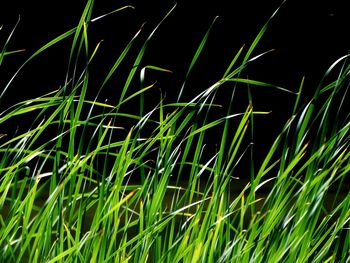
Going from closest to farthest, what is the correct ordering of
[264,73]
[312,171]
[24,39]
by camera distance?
1. [312,171]
2. [24,39]
3. [264,73]

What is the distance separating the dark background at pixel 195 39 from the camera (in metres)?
3.36

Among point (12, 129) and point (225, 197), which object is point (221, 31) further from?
point (225, 197)

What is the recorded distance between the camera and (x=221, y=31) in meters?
3.53

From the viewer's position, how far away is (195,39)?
3494 millimetres

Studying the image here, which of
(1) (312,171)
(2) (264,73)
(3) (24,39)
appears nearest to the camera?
(1) (312,171)

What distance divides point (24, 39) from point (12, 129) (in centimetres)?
44

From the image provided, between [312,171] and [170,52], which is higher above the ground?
[312,171]

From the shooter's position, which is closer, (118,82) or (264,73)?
(118,82)

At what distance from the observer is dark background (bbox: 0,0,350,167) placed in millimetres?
3363

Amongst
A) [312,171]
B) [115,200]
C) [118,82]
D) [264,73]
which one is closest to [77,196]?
[115,200]

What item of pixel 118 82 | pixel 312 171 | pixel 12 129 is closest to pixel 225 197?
pixel 312 171

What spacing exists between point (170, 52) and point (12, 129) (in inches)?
30.7

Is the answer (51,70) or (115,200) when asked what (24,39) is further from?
(115,200)

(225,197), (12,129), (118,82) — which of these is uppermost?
(225,197)
